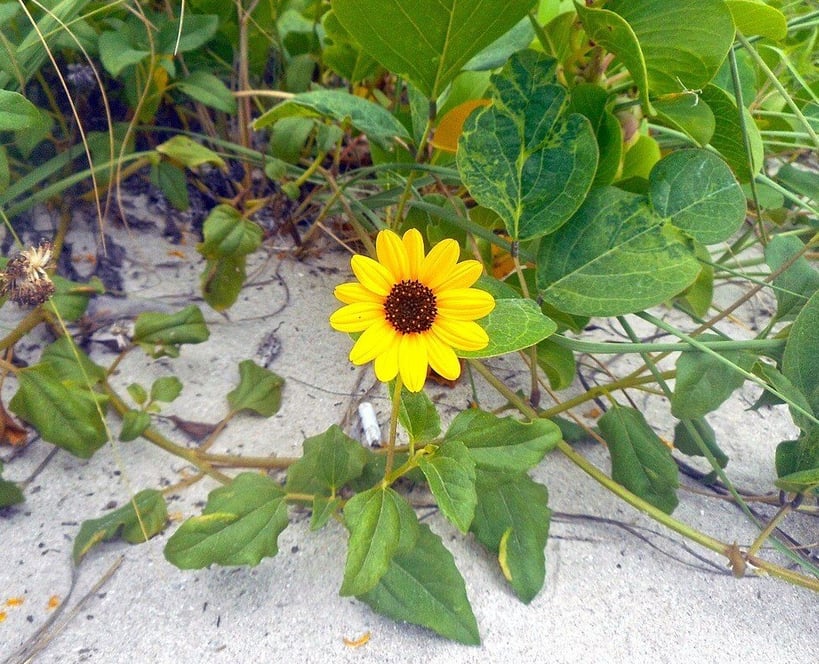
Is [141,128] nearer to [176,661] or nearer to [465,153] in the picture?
[465,153]

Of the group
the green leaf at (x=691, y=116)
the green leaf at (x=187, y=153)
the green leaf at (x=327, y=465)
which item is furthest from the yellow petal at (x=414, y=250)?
the green leaf at (x=187, y=153)

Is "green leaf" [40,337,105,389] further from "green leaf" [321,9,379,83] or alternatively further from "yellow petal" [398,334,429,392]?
"green leaf" [321,9,379,83]

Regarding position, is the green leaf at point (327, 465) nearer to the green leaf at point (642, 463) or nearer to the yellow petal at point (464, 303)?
the yellow petal at point (464, 303)

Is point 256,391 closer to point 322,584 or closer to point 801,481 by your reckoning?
point 322,584

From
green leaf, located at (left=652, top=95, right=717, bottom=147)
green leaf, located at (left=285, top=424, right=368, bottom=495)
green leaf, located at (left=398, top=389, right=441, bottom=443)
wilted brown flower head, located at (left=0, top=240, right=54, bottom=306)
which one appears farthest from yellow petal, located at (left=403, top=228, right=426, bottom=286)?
wilted brown flower head, located at (left=0, top=240, right=54, bottom=306)

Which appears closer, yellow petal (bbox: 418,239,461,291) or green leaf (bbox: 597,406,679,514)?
yellow petal (bbox: 418,239,461,291)

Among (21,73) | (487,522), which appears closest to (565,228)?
(487,522)
